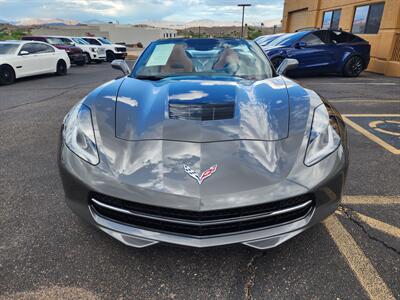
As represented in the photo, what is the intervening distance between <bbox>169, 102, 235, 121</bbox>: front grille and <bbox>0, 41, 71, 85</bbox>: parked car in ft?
30.1

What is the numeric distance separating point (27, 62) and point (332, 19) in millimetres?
14192

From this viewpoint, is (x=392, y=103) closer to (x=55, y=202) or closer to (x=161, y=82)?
(x=161, y=82)

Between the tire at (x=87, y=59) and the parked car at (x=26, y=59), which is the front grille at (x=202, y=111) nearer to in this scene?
the parked car at (x=26, y=59)

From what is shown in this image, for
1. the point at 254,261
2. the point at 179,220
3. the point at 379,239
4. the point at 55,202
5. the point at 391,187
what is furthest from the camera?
the point at 391,187

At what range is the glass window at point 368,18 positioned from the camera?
11.8m

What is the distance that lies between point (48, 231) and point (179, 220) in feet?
3.89

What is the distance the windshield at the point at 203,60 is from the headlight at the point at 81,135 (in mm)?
908

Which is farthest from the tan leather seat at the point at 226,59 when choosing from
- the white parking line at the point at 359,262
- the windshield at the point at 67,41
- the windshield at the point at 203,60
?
the windshield at the point at 67,41

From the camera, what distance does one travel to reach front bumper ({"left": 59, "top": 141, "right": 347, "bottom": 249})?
1.63m

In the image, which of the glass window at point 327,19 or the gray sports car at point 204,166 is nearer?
the gray sports car at point 204,166

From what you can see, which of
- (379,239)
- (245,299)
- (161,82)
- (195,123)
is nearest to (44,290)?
(245,299)

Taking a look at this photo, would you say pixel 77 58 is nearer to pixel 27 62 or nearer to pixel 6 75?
pixel 27 62

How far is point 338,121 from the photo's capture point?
87.3 inches

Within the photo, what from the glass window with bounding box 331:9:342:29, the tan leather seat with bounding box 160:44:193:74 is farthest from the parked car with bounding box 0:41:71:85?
the glass window with bounding box 331:9:342:29
